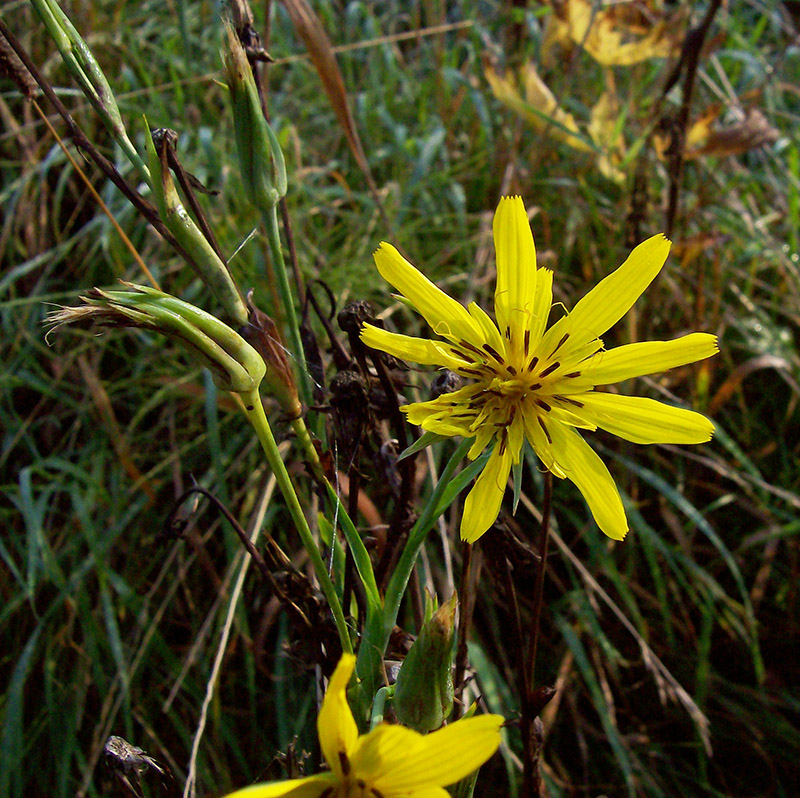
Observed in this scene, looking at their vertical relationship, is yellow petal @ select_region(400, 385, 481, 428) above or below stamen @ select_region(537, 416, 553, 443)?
above

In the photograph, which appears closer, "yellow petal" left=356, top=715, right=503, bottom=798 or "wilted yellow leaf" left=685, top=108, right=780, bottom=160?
"yellow petal" left=356, top=715, right=503, bottom=798

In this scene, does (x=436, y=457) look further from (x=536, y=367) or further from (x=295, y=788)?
(x=295, y=788)

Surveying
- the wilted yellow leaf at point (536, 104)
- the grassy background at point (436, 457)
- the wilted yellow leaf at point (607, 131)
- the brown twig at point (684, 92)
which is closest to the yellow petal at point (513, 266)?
the grassy background at point (436, 457)

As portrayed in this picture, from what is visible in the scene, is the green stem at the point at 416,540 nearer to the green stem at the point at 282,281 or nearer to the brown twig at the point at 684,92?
the green stem at the point at 282,281

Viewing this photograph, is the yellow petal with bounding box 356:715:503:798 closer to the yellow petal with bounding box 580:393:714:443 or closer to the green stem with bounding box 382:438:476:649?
the green stem with bounding box 382:438:476:649

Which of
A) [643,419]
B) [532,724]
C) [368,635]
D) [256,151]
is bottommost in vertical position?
[532,724]

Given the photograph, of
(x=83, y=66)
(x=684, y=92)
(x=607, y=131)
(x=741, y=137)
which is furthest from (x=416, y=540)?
(x=607, y=131)

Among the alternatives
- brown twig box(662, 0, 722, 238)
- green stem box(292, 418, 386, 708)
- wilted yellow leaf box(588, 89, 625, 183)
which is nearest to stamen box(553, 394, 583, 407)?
green stem box(292, 418, 386, 708)
